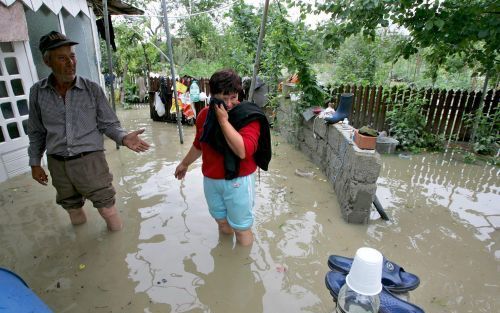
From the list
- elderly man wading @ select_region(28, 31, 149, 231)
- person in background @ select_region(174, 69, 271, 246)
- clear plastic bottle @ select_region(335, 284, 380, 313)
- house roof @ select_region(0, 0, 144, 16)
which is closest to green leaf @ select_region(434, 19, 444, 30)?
person in background @ select_region(174, 69, 271, 246)

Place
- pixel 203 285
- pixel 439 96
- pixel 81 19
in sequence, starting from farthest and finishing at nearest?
pixel 439 96 < pixel 81 19 < pixel 203 285

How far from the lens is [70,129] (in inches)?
101

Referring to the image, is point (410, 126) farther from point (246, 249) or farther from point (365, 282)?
point (365, 282)

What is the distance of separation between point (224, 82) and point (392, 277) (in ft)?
5.17

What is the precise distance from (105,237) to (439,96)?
22.4 feet

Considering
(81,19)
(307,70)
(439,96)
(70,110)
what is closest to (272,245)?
(70,110)

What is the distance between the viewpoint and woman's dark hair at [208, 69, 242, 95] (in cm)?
210

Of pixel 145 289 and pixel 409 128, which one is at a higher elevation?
pixel 409 128

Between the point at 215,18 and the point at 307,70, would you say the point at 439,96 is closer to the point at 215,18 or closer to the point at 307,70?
the point at 307,70

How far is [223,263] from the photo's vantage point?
2.71 m

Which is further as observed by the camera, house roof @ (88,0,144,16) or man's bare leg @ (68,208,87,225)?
house roof @ (88,0,144,16)

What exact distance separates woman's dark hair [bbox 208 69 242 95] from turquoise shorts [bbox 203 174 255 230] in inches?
27.9

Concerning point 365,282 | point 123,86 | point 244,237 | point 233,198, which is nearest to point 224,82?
point 233,198

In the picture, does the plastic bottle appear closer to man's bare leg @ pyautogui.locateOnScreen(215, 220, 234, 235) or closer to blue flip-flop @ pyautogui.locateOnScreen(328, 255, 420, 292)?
blue flip-flop @ pyautogui.locateOnScreen(328, 255, 420, 292)
